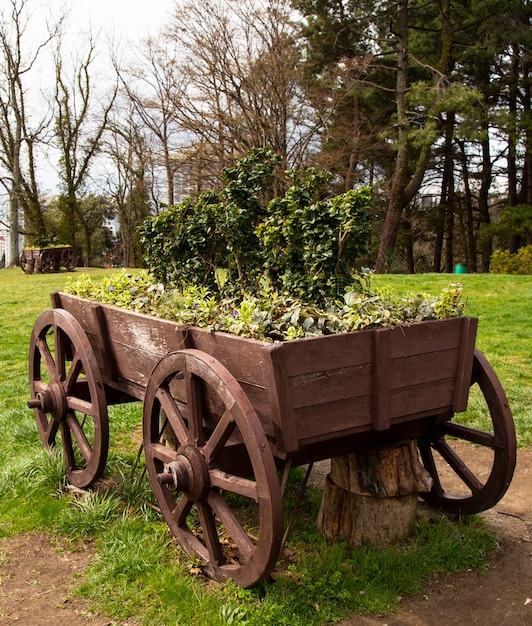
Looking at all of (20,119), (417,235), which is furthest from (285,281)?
(20,119)

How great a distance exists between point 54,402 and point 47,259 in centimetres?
1620

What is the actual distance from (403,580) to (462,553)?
1.25ft

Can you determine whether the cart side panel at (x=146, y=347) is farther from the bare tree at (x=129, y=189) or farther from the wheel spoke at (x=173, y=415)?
the bare tree at (x=129, y=189)

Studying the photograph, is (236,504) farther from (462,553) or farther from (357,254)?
(357,254)

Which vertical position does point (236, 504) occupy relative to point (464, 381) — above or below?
below

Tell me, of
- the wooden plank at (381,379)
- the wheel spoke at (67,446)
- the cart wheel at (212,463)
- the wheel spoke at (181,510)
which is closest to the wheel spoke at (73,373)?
the wheel spoke at (67,446)

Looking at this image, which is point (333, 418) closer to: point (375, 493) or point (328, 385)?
point (328, 385)

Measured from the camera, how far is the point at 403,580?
2.74 metres

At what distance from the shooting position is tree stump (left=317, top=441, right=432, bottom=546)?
9.71ft

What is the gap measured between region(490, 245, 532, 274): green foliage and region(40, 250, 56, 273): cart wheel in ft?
42.6

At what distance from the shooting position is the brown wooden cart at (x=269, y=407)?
234cm

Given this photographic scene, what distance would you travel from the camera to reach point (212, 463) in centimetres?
265

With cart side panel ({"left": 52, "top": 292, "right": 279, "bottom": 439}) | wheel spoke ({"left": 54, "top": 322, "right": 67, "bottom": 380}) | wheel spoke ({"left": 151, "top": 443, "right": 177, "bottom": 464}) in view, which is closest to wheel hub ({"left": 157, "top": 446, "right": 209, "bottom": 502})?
wheel spoke ({"left": 151, "top": 443, "right": 177, "bottom": 464})

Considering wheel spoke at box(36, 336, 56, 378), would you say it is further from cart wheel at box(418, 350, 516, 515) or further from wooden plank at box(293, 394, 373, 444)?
cart wheel at box(418, 350, 516, 515)
